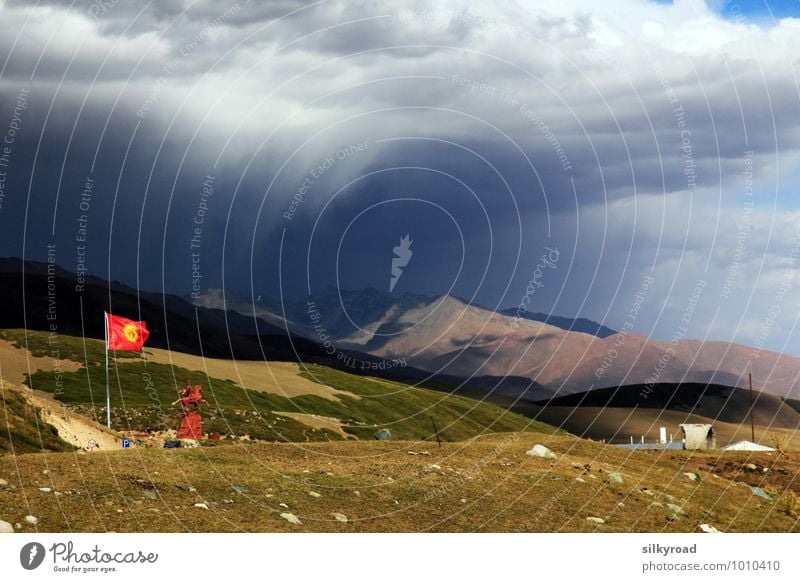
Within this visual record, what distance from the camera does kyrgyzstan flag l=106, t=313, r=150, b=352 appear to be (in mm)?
73438

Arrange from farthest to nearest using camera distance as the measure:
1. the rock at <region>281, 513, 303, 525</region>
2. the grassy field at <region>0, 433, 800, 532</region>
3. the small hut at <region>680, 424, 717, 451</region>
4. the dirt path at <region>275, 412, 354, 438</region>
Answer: the dirt path at <region>275, 412, 354, 438</region>
the small hut at <region>680, 424, 717, 451</region>
the rock at <region>281, 513, 303, 525</region>
the grassy field at <region>0, 433, 800, 532</region>

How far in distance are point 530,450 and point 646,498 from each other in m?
9.00

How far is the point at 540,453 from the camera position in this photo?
5906 centimetres

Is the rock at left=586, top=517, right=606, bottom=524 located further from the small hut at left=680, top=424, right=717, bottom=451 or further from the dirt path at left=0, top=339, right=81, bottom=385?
the dirt path at left=0, top=339, right=81, bottom=385

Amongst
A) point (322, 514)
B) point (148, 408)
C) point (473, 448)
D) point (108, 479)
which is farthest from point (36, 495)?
point (148, 408)

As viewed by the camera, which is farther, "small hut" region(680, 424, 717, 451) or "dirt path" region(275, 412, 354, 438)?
"dirt path" region(275, 412, 354, 438)

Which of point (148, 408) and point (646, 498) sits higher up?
point (646, 498)

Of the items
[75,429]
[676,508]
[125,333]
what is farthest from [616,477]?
[125,333]

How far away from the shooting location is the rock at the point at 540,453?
5875cm

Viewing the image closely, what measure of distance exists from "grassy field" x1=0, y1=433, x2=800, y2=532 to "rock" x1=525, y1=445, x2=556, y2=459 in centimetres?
→ 81

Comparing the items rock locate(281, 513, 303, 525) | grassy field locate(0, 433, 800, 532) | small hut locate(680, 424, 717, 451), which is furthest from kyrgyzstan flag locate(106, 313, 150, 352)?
small hut locate(680, 424, 717, 451)

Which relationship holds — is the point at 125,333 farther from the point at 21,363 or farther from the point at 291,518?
the point at 21,363
